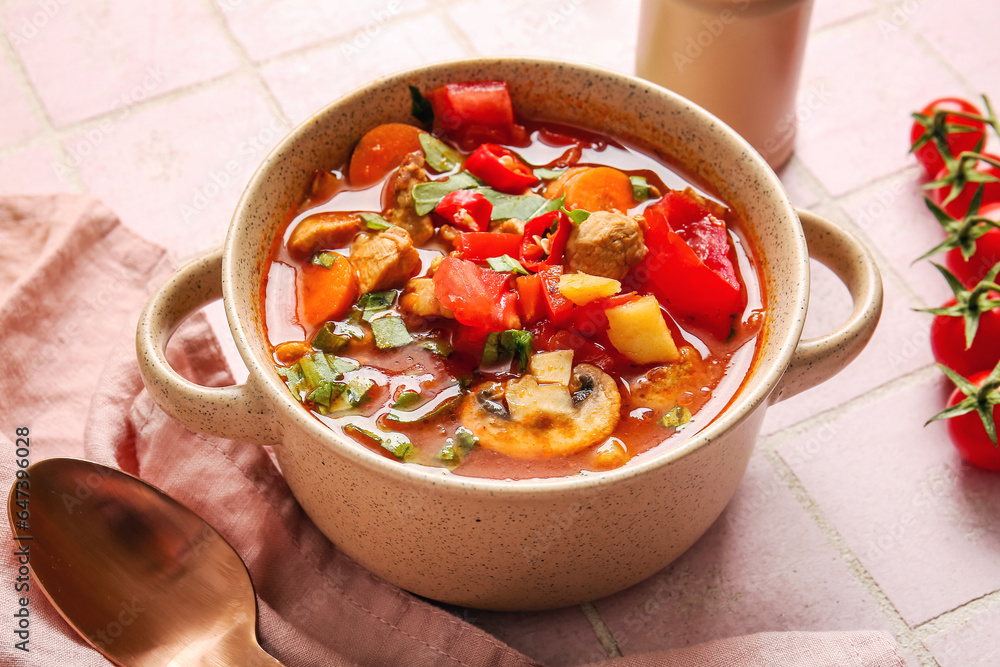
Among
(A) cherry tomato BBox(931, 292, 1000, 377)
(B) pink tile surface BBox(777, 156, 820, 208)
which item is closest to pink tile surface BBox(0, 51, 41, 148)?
(B) pink tile surface BBox(777, 156, 820, 208)

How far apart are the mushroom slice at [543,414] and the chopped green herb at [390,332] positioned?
0.16 metres

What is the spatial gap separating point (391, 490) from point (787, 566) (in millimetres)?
836

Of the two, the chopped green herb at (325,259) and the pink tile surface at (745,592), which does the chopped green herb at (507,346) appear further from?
the pink tile surface at (745,592)

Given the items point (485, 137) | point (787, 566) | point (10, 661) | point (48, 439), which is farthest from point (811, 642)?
point (48, 439)

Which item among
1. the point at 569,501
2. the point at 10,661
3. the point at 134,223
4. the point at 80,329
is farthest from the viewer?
→ the point at 134,223

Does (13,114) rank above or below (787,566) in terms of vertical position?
above

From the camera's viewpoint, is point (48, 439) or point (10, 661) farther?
point (48, 439)

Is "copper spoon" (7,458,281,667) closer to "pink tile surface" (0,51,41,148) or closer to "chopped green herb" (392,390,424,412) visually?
"chopped green herb" (392,390,424,412)

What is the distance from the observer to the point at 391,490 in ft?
4.43

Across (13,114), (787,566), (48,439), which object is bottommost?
(787,566)

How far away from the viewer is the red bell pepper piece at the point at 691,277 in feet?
5.29

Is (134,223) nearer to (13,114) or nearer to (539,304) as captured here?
(13,114)

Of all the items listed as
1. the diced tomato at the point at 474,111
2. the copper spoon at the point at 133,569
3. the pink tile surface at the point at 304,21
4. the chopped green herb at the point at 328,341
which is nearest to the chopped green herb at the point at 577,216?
the diced tomato at the point at 474,111

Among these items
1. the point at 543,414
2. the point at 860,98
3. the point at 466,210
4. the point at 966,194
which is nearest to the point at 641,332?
the point at 543,414
